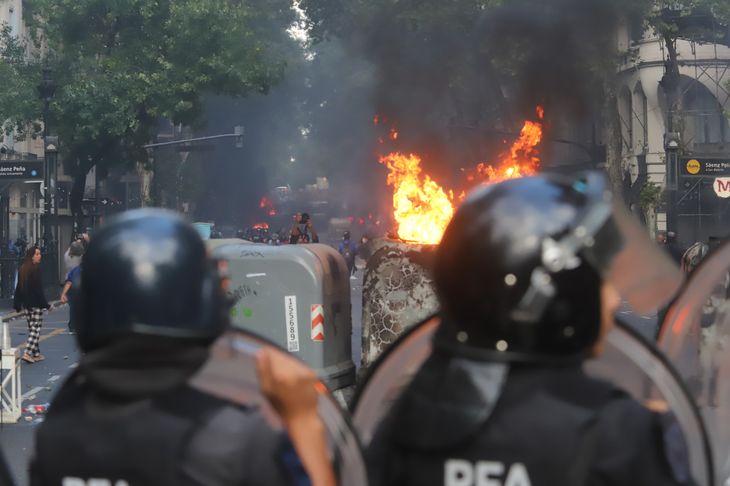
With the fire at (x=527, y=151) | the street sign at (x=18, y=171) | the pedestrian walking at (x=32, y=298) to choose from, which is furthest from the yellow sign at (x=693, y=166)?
the pedestrian walking at (x=32, y=298)

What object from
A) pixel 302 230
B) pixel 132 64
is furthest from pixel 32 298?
pixel 132 64

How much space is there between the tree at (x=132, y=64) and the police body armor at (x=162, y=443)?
35.5 m

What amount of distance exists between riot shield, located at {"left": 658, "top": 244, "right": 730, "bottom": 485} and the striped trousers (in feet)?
44.6

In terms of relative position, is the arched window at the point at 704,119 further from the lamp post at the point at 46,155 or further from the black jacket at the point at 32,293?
the black jacket at the point at 32,293

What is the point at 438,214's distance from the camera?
55.5 feet

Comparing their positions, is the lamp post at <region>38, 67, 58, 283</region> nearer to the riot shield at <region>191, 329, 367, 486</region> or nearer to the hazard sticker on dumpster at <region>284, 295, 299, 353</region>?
the hazard sticker on dumpster at <region>284, 295, 299, 353</region>

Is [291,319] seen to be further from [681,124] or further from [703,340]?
[681,124]

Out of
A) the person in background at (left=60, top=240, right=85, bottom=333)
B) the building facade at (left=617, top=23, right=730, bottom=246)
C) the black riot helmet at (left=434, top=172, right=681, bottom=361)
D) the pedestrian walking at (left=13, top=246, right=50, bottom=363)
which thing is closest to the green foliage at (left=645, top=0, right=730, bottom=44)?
the building facade at (left=617, top=23, right=730, bottom=246)

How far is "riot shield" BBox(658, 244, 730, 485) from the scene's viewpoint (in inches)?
117

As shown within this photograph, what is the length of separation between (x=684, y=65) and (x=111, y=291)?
40.4 meters

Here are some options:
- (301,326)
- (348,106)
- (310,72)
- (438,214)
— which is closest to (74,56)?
(438,214)

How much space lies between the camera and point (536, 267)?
2.13 meters

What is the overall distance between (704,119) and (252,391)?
134ft

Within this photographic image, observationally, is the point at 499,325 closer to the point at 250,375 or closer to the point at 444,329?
the point at 444,329
